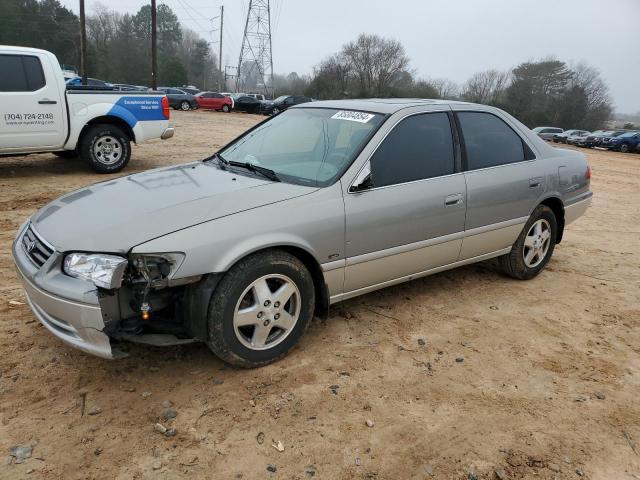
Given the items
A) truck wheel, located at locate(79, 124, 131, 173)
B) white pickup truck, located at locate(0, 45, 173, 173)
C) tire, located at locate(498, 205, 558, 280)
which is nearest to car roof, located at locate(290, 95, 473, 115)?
tire, located at locate(498, 205, 558, 280)

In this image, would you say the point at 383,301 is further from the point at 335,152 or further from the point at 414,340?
the point at 335,152

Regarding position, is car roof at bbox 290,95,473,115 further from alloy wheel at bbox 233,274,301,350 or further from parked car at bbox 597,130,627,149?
parked car at bbox 597,130,627,149

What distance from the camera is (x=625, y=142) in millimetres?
30109

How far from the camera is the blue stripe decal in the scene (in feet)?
28.1

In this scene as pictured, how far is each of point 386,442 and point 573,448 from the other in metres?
0.96

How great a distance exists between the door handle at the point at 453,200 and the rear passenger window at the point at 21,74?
22.3 feet

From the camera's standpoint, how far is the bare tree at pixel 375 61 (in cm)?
6303

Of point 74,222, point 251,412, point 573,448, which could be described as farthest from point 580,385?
point 74,222

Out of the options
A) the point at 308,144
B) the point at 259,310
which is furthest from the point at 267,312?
the point at 308,144

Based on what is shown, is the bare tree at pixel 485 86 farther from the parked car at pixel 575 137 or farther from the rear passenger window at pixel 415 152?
the rear passenger window at pixel 415 152

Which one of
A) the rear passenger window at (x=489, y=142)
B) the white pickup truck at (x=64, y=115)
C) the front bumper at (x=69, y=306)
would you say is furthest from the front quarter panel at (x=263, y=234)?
the white pickup truck at (x=64, y=115)

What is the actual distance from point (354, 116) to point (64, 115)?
6.05m

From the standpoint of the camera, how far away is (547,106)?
196 ft

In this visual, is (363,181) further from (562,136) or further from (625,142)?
(562,136)
